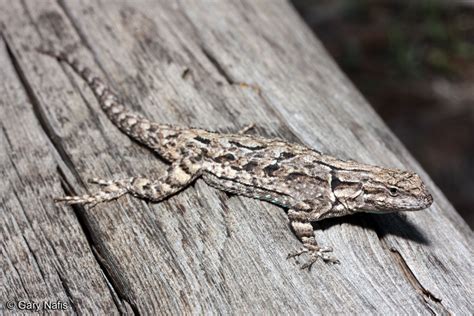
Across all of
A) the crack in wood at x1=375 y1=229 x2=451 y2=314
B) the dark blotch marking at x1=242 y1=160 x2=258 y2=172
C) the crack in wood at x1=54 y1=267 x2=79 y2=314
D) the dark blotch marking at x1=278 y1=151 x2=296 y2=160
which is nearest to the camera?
the crack in wood at x1=54 y1=267 x2=79 y2=314

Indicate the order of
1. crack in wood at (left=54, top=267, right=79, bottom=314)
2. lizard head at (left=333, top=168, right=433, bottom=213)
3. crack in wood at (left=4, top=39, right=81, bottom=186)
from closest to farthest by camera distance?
crack in wood at (left=54, top=267, right=79, bottom=314), lizard head at (left=333, top=168, right=433, bottom=213), crack in wood at (left=4, top=39, right=81, bottom=186)

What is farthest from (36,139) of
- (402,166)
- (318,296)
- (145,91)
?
(402,166)

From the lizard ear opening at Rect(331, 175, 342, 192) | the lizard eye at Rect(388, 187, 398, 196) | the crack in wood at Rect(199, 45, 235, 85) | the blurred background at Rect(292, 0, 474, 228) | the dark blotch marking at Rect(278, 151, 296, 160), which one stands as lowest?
the blurred background at Rect(292, 0, 474, 228)

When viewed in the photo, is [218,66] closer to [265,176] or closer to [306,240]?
[265,176]

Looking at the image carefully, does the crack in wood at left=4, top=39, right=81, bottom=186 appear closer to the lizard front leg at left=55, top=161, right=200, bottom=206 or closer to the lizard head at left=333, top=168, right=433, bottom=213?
the lizard front leg at left=55, top=161, right=200, bottom=206

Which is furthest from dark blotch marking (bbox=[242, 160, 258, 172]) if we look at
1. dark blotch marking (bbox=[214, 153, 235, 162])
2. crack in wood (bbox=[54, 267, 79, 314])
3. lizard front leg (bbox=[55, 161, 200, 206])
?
crack in wood (bbox=[54, 267, 79, 314])

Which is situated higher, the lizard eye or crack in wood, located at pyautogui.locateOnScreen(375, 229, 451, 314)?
the lizard eye

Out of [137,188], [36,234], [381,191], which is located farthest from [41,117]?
[381,191]

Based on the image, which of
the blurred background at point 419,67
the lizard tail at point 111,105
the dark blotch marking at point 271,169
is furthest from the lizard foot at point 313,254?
the blurred background at point 419,67
